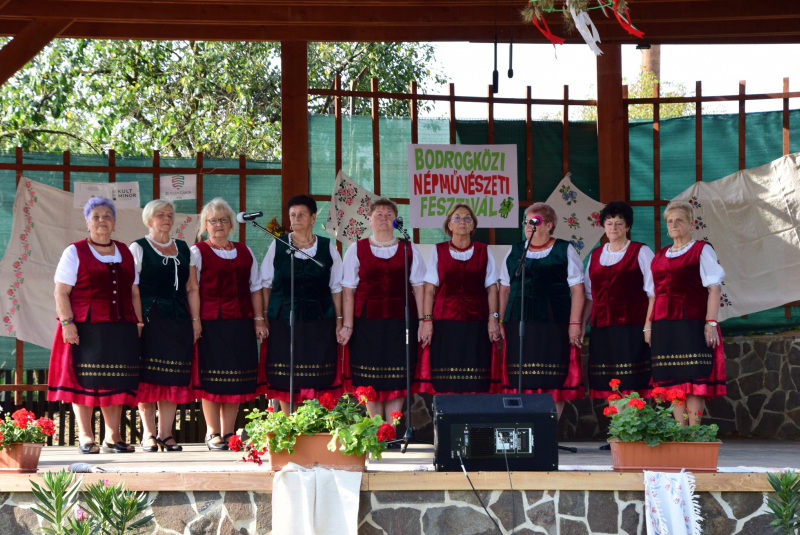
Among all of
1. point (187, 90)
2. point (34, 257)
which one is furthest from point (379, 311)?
point (187, 90)

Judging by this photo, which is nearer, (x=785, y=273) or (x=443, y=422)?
(x=443, y=422)

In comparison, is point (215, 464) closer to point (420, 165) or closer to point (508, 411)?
point (508, 411)

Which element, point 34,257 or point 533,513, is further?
point 34,257

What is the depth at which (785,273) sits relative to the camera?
21.5 ft

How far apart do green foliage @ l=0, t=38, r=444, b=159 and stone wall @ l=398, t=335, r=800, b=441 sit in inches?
284

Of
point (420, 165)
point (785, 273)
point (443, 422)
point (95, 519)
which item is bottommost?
point (95, 519)

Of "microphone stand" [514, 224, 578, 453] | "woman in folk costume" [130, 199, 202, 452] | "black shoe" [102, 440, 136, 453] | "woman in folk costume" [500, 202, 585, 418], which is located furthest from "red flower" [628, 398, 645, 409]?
"black shoe" [102, 440, 136, 453]

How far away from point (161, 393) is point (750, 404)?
13.6ft

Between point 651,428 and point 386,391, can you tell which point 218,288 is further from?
point 651,428

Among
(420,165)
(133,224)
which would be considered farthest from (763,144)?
(133,224)

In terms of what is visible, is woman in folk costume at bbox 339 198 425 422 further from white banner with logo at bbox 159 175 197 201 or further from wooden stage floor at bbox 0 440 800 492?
white banner with logo at bbox 159 175 197 201

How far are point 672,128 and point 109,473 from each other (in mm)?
5080

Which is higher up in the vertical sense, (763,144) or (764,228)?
(763,144)

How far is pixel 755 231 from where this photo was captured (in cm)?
663
